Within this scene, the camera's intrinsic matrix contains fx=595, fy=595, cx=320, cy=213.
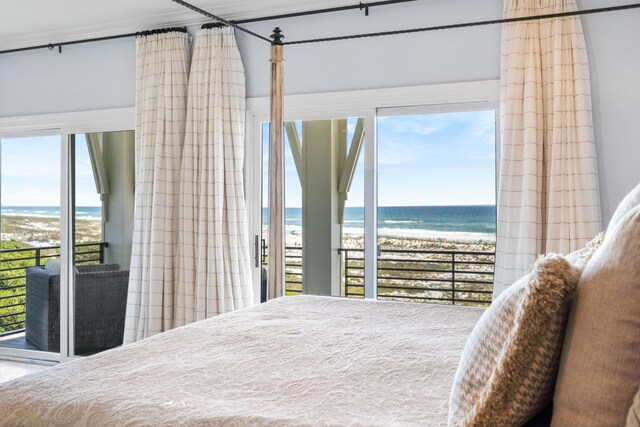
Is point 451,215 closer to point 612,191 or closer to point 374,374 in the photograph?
point 612,191

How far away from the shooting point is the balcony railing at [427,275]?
3.67m

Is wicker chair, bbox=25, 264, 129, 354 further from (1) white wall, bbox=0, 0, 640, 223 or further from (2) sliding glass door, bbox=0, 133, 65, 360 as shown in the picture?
(1) white wall, bbox=0, 0, 640, 223

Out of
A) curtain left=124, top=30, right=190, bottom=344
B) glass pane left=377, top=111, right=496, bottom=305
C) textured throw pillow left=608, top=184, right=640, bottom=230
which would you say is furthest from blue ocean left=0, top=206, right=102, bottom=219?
A: textured throw pillow left=608, top=184, right=640, bottom=230

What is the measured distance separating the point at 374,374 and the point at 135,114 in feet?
11.2

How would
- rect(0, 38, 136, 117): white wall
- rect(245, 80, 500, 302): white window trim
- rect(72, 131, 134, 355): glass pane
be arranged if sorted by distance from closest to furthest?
rect(245, 80, 500, 302): white window trim < rect(0, 38, 136, 117): white wall < rect(72, 131, 134, 355): glass pane

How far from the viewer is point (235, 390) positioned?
1.31 meters

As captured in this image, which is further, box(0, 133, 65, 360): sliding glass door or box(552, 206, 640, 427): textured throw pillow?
box(0, 133, 65, 360): sliding glass door

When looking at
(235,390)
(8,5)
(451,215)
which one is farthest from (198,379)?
(8,5)

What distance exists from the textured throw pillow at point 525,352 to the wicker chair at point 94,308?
4118mm

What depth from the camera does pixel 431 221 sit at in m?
3.72

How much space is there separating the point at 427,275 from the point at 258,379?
2.54 metres

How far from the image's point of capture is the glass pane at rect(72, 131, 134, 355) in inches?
182

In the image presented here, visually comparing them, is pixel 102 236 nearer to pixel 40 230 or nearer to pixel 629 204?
pixel 40 230

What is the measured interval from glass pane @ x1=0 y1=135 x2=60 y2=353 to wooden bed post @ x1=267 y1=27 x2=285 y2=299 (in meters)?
2.82
